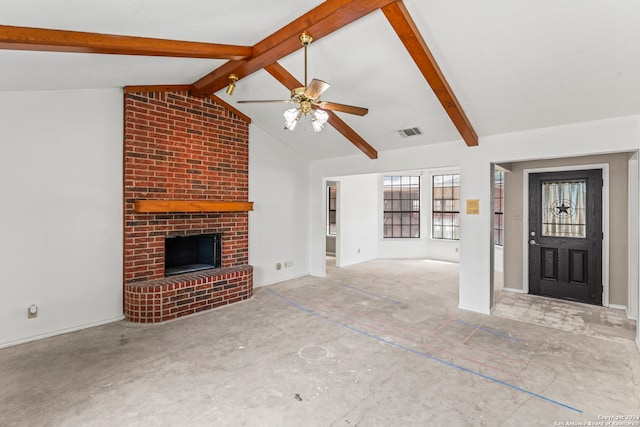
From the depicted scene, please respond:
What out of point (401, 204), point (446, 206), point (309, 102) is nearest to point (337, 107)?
point (309, 102)

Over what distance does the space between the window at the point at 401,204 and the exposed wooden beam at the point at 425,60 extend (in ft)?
16.3

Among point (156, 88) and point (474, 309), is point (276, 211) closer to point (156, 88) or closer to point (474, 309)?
point (156, 88)

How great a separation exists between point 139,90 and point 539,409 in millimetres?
5306

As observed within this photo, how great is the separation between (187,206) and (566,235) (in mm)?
5769

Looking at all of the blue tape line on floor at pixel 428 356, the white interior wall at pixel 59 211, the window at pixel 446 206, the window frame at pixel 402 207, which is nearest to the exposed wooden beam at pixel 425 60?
the blue tape line on floor at pixel 428 356

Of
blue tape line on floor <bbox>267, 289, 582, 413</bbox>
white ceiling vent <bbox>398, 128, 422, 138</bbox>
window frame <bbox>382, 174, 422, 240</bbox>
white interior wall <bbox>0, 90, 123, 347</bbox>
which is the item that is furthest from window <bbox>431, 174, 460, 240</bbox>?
white interior wall <bbox>0, 90, 123, 347</bbox>

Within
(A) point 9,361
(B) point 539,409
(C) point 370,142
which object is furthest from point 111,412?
(C) point 370,142

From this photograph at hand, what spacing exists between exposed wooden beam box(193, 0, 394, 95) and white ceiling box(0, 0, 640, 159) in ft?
0.27

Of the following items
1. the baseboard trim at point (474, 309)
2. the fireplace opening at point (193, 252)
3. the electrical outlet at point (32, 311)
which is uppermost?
the fireplace opening at point (193, 252)

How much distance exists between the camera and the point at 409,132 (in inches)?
180

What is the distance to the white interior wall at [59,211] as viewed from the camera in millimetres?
3283

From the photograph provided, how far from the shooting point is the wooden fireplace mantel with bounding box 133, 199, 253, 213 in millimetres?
3932

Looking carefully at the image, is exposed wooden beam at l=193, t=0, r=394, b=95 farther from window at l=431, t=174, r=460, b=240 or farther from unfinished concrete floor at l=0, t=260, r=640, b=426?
window at l=431, t=174, r=460, b=240

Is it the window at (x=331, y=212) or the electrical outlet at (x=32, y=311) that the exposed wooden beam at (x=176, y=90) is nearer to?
the electrical outlet at (x=32, y=311)
